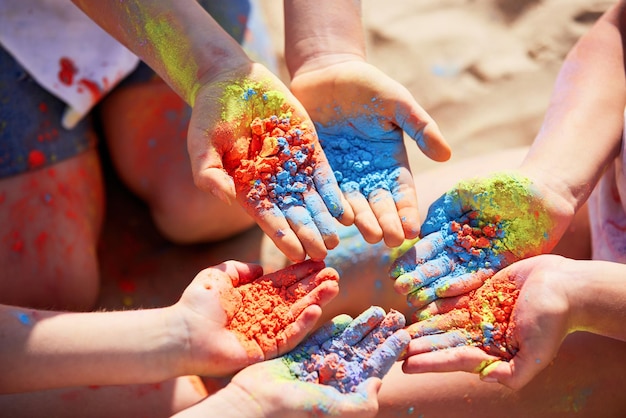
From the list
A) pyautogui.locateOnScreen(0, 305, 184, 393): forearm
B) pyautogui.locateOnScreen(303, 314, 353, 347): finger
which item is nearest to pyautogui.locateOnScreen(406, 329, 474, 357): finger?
pyautogui.locateOnScreen(303, 314, 353, 347): finger

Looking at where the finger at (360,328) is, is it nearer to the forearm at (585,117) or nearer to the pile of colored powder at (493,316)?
the pile of colored powder at (493,316)

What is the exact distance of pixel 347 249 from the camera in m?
1.64

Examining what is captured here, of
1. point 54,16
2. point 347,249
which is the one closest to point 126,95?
point 54,16

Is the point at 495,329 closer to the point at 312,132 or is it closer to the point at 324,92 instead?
the point at 312,132

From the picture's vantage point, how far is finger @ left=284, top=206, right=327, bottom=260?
4.51 ft

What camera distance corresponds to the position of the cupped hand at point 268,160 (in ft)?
4.52

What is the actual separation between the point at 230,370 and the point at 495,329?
534 millimetres

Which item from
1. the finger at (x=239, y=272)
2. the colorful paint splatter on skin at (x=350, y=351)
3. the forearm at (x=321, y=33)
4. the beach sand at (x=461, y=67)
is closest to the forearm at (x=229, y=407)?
the colorful paint splatter on skin at (x=350, y=351)

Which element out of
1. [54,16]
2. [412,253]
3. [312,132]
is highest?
[54,16]

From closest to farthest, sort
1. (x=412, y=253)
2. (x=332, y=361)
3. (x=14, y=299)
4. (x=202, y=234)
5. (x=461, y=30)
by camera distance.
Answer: (x=332, y=361) < (x=412, y=253) < (x=14, y=299) < (x=202, y=234) < (x=461, y=30)

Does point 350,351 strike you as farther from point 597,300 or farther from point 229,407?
point 597,300

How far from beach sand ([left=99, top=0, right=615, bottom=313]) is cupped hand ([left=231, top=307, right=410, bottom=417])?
673 mm

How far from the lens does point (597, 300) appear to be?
4.39 feet

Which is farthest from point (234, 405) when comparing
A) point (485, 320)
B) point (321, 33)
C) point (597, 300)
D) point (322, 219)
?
point (321, 33)
